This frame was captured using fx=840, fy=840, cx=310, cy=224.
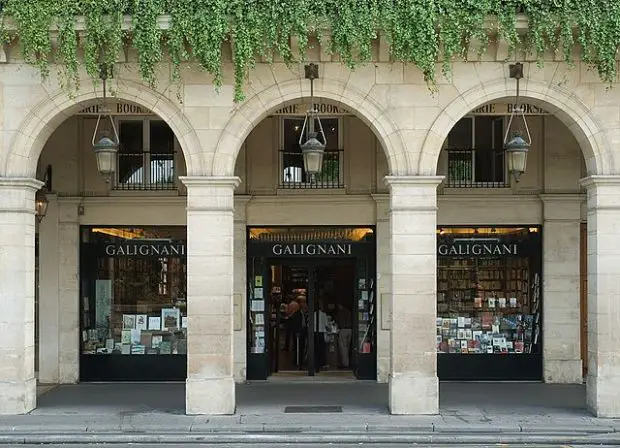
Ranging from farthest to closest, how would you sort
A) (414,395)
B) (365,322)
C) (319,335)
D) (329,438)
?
1. (319,335)
2. (365,322)
3. (414,395)
4. (329,438)

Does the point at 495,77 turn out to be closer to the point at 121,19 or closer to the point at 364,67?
the point at 364,67

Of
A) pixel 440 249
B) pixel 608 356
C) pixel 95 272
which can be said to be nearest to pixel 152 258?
pixel 95 272

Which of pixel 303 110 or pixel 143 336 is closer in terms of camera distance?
pixel 303 110

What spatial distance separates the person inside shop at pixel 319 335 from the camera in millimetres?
16500

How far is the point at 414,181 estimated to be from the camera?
41.4 feet

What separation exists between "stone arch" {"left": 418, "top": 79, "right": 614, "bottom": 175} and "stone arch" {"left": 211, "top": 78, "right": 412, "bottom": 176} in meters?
0.41

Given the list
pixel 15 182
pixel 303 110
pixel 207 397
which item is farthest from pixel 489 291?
pixel 15 182

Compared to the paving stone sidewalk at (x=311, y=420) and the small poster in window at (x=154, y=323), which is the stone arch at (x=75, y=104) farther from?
the small poster in window at (x=154, y=323)

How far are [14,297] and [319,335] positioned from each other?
6.14 m

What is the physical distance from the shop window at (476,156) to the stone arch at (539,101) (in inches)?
135

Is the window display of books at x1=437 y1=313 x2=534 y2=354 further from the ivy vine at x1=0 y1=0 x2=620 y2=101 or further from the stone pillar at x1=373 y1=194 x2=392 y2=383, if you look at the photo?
the ivy vine at x1=0 y1=0 x2=620 y2=101

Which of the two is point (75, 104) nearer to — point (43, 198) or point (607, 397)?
point (43, 198)

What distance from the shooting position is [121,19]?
1195cm

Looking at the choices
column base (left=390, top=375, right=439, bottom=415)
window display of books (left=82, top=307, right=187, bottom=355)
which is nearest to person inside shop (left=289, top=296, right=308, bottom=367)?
window display of books (left=82, top=307, right=187, bottom=355)
